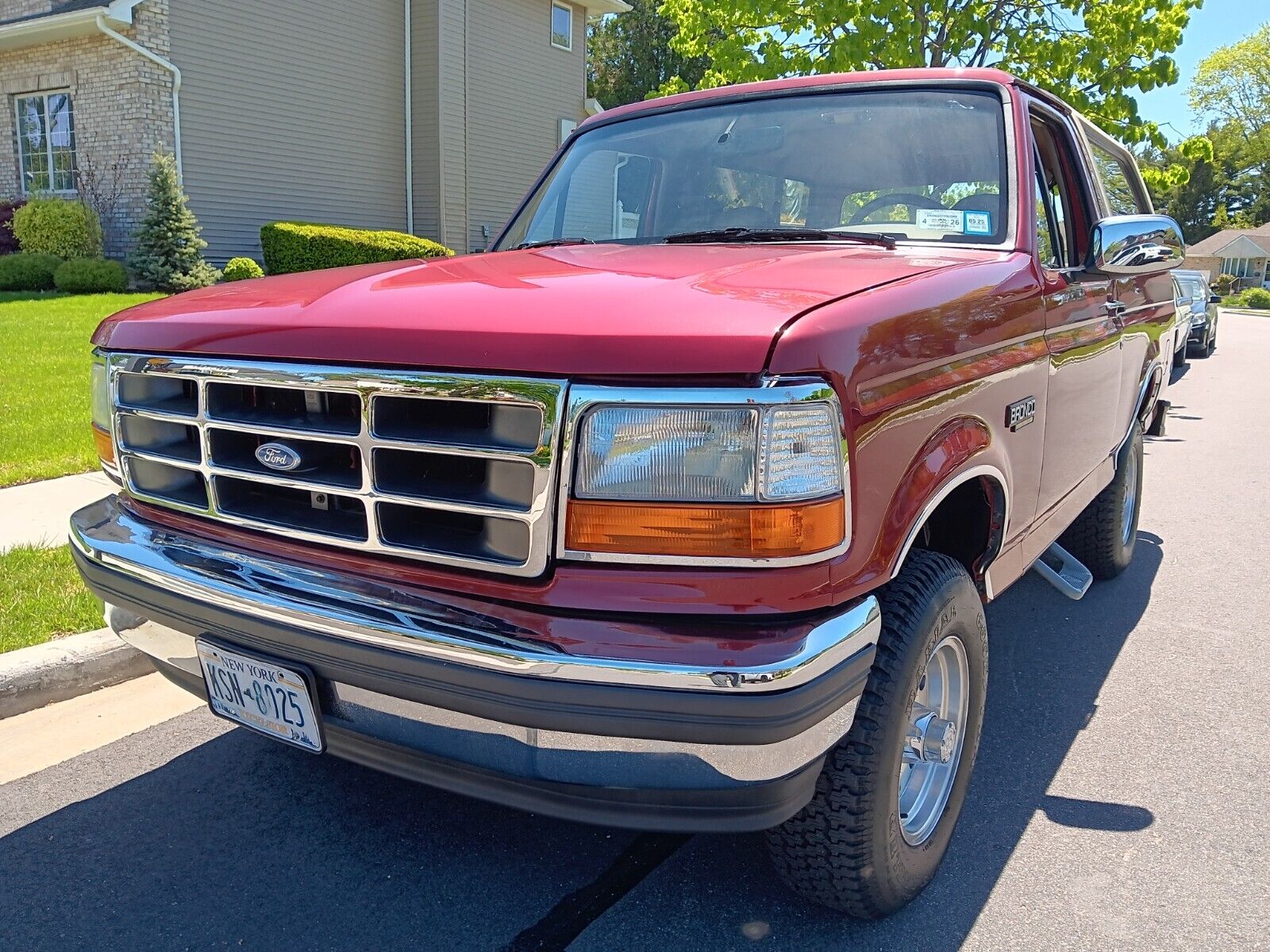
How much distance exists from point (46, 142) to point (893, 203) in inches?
663

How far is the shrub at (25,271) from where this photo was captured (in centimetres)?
1342

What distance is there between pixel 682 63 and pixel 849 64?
2531 centimetres

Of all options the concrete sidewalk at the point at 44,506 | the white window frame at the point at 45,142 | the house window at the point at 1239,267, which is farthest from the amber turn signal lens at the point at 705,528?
the house window at the point at 1239,267

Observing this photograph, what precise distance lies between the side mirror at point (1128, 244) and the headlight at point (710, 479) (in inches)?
72.5

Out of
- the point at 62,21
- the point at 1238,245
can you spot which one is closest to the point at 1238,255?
the point at 1238,245

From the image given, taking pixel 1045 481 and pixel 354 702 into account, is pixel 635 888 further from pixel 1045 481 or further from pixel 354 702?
pixel 1045 481

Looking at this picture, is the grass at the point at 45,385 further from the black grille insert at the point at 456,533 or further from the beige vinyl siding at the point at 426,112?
the beige vinyl siding at the point at 426,112

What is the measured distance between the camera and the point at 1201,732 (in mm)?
3365

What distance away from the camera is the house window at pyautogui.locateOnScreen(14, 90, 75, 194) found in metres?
15.4

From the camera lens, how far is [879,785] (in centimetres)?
205

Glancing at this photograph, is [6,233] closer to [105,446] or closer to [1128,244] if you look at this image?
[105,446]

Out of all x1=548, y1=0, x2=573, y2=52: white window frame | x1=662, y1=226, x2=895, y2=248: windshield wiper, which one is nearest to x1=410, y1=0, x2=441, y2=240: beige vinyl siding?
x1=548, y1=0, x2=573, y2=52: white window frame

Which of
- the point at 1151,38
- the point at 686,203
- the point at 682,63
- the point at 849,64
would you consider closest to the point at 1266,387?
the point at 1151,38

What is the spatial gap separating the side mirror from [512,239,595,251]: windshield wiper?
162cm
